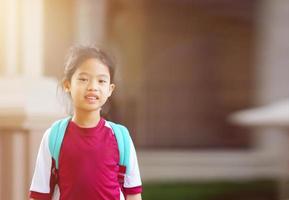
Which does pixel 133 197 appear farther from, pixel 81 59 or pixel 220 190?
pixel 220 190

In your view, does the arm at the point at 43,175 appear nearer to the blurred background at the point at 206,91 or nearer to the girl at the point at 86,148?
the girl at the point at 86,148

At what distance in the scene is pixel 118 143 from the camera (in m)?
1.22

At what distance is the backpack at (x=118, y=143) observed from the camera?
121cm

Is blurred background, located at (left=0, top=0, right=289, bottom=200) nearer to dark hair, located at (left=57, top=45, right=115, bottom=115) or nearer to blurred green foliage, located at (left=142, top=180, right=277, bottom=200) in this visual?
blurred green foliage, located at (left=142, top=180, right=277, bottom=200)

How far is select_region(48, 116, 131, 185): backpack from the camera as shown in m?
1.21

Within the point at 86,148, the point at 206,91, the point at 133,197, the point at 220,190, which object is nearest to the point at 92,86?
the point at 86,148

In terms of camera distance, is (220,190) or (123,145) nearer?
(123,145)

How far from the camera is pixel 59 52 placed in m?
1.44

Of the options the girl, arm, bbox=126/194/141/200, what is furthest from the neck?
arm, bbox=126/194/141/200

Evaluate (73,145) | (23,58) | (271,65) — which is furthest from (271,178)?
(73,145)

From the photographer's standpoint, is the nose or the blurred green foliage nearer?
the nose

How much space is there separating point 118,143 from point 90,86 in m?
0.12

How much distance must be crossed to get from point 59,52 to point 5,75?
15 cm

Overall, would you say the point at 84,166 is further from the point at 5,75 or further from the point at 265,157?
the point at 265,157
